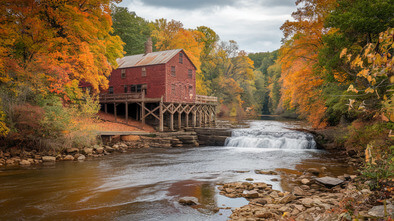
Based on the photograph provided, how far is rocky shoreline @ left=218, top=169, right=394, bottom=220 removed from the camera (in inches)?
173

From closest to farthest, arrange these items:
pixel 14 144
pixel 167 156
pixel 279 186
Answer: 1. pixel 279 186
2. pixel 14 144
3. pixel 167 156

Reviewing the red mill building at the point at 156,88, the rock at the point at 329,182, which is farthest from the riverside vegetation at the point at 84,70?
the red mill building at the point at 156,88

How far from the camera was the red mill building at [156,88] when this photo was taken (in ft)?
80.0

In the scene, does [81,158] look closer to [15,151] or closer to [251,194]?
[15,151]

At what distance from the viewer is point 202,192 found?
8.55 metres

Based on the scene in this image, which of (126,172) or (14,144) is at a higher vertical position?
(14,144)

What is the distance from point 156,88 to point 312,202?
20564 millimetres

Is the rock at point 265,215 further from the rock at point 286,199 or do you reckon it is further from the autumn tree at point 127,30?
the autumn tree at point 127,30

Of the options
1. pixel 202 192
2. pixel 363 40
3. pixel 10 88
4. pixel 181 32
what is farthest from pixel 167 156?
pixel 181 32

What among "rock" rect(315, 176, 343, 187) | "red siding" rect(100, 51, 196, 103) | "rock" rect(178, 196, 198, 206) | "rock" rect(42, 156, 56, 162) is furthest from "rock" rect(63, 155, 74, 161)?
"red siding" rect(100, 51, 196, 103)

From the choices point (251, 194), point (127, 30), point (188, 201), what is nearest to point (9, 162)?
point (188, 201)

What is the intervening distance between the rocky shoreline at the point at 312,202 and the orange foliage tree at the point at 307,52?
9.64 m

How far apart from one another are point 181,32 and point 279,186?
30.8 meters

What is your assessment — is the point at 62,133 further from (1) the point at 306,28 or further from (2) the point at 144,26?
(2) the point at 144,26
